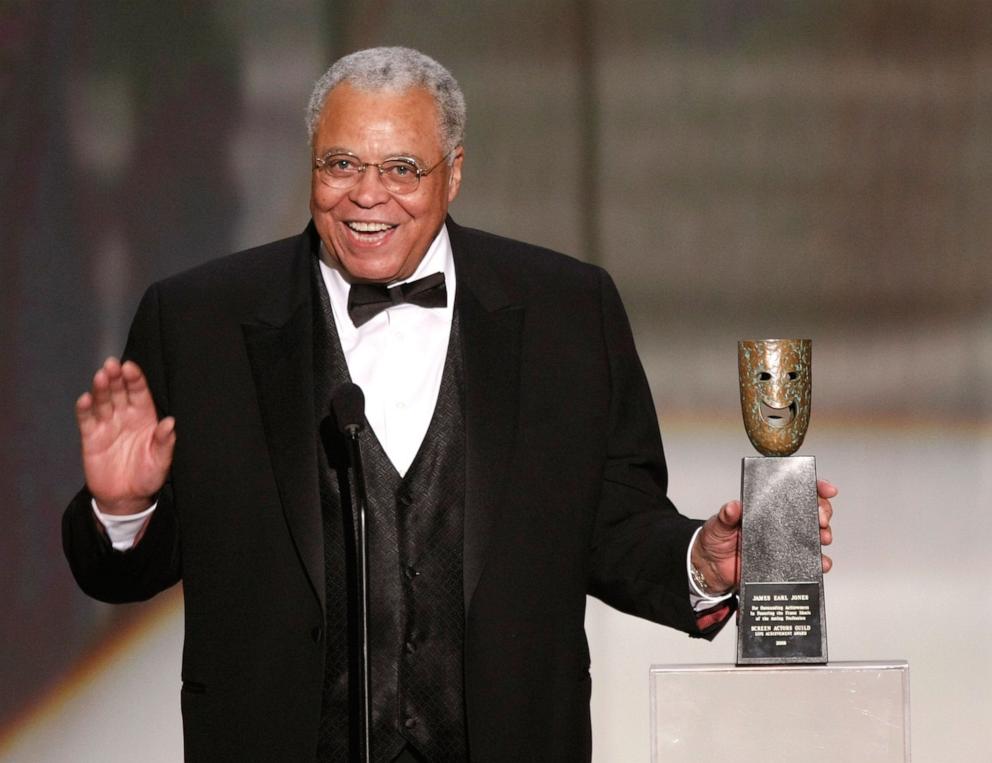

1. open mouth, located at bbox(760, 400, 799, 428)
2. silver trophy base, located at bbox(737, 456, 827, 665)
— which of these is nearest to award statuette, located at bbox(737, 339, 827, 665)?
silver trophy base, located at bbox(737, 456, 827, 665)

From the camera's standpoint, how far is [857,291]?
391 cm

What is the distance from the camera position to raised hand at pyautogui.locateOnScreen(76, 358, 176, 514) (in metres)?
1.98

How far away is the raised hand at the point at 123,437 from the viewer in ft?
6.50

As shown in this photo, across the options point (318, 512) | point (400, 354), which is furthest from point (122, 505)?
point (400, 354)

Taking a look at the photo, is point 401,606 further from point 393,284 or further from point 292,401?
point 393,284

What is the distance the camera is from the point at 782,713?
204 centimetres

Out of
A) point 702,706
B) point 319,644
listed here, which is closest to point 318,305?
point 319,644

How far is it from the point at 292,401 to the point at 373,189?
31 cm

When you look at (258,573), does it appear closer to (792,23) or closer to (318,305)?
(318,305)

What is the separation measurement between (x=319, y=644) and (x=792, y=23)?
2.40 meters

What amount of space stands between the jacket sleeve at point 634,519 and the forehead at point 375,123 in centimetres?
41

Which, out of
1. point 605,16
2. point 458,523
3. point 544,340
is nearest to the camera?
point 458,523

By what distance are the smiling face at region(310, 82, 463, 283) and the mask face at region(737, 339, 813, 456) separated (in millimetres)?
507

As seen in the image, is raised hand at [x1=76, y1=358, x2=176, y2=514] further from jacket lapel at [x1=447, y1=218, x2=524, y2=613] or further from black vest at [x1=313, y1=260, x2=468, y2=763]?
jacket lapel at [x1=447, y1=218, x2=524, y2=613]
